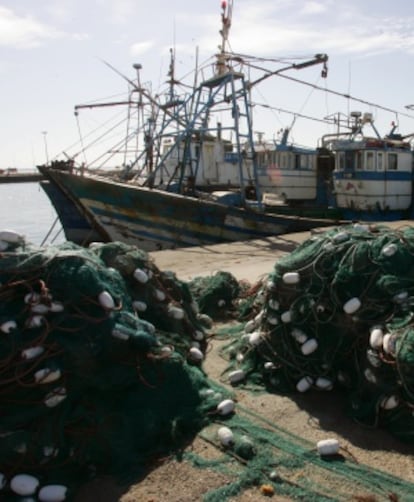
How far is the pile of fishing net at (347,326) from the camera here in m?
3.03

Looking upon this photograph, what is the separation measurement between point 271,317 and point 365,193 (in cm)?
1341

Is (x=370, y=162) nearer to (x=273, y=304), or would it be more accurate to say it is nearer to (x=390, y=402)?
(x=273, y=304)

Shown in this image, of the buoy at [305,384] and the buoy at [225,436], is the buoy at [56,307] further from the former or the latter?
the buoy at [305,384]

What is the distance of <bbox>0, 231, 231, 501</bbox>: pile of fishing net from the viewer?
8.70 ft

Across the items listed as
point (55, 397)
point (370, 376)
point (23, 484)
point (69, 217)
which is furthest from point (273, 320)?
point (69, 217)

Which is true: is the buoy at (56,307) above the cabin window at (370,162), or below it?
below

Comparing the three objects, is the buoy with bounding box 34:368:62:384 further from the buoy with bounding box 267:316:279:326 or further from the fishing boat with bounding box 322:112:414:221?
the fishing boat with bounding box 322:112:414:221

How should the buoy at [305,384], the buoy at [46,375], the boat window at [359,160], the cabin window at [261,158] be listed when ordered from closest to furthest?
the buoy at [46,375]
the buoy at [305,384]
the boat window at [359,160]
the cabin window at [261,158]

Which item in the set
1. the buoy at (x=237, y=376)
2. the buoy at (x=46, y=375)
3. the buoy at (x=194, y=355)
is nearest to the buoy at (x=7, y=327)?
the buoy at (x=46, y=375)

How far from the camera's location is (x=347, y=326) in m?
3.43

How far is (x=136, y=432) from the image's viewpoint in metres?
2.92

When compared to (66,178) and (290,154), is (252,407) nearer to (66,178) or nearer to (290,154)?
(66,178)

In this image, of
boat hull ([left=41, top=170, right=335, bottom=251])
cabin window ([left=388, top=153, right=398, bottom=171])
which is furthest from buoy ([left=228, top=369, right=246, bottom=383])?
cabin window ([left=388, top=153, right=398, bottom=171])

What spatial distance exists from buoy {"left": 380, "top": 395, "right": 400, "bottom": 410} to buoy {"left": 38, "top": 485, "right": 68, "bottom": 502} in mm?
1836
